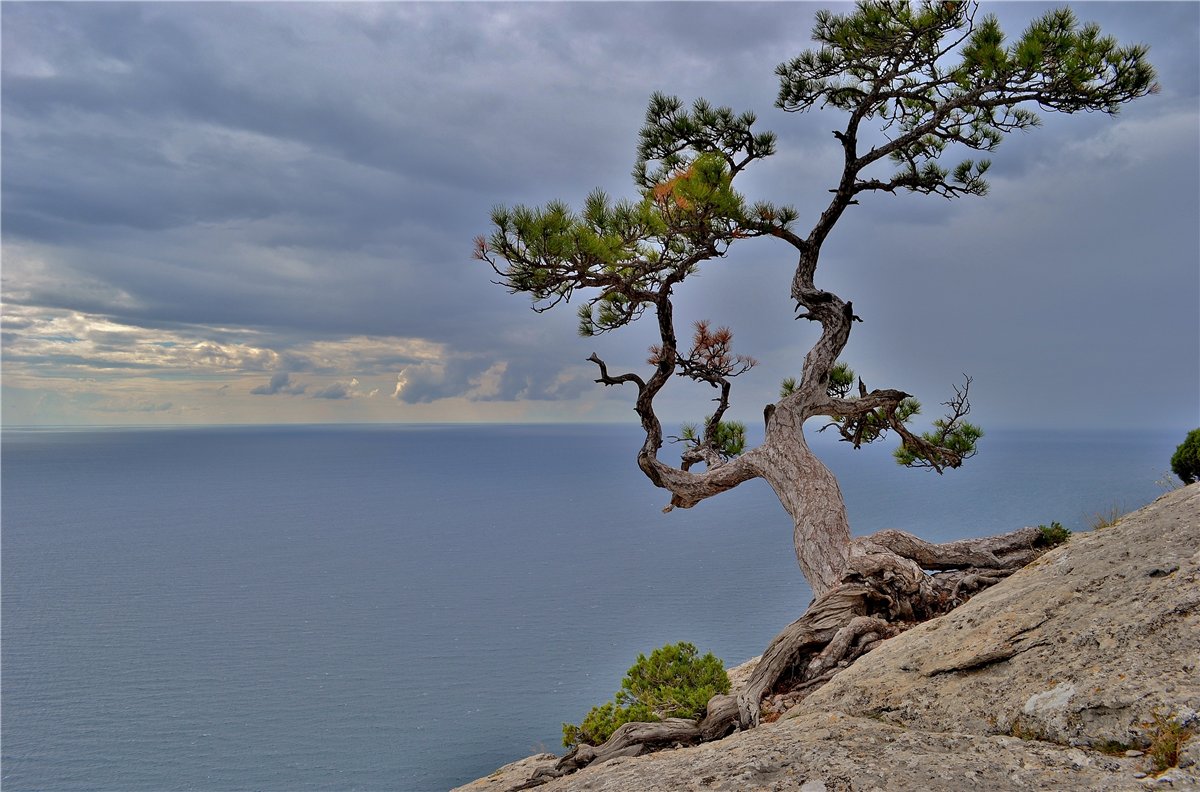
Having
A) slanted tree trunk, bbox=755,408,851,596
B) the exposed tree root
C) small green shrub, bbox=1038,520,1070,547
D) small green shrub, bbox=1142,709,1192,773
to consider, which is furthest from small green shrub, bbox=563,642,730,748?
small green shrub, bbox=1142,709,1192,773

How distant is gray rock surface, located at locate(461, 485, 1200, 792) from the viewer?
146 inches

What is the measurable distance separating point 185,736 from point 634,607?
23.3 metres

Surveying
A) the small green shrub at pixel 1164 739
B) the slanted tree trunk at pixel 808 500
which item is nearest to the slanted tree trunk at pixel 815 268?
the slanted tree trunk at pixel 808 500

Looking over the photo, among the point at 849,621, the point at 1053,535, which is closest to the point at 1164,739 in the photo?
the point at 849,621

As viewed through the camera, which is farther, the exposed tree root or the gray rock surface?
the exposed tree root

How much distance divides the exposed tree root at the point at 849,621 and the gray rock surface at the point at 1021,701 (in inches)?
46.9

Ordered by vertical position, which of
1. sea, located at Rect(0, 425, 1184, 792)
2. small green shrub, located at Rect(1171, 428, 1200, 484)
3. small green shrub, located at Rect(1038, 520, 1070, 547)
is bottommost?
sea, located at Rect(0, 425, 1184, 792)

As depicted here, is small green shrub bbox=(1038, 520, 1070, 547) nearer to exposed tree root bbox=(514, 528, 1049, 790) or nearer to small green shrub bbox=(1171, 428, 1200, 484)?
exposed tree root bbox=(514, 528, 1049, 790)

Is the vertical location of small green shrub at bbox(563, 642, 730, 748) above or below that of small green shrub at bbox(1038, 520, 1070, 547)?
below

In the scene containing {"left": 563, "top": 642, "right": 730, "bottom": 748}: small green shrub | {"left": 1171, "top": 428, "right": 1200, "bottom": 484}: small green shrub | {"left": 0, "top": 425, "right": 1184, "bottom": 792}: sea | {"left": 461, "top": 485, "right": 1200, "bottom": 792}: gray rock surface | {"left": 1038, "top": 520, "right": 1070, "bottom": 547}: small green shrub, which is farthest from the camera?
{"left": 0, "top": 425, "right": 1184, "bottom": 792}: sea

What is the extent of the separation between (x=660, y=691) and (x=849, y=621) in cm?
245

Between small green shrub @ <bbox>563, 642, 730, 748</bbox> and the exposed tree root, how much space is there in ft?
1.50

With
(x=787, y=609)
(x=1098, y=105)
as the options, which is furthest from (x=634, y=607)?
(x=1098, y=105)

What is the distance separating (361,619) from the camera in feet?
132
